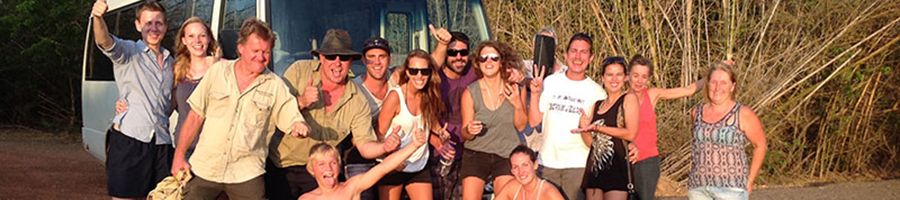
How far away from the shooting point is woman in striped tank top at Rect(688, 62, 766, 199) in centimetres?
613

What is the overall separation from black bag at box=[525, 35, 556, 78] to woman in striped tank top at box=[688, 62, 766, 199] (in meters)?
0.96

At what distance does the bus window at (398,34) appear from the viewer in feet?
26.0

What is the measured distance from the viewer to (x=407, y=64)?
594 centimetres

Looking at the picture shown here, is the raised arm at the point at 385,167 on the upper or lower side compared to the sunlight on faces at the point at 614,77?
lower

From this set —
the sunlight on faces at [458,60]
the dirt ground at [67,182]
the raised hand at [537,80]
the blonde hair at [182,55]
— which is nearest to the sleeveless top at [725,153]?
the raised hand at [537,80]

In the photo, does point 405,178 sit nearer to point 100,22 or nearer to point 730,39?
point 100,22

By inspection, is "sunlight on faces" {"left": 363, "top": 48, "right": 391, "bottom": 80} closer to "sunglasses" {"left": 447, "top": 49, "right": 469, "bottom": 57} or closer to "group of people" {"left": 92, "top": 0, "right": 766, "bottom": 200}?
"group of people" {"left": 92, "top": 0, "right": 766, "bottom": 200}

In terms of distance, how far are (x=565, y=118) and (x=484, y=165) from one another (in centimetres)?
54

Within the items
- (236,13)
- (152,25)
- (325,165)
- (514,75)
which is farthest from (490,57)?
(236,13)

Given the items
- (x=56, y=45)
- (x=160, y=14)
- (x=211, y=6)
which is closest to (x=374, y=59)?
(x=160, y=14)

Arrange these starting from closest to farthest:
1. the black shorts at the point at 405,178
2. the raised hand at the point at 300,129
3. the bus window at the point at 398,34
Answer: the raised hand at the point at 300,129 < the black shorts at the point at 405,178 < the bus window at the point at 398,34

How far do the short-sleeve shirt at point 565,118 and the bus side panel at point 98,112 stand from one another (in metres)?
5.40

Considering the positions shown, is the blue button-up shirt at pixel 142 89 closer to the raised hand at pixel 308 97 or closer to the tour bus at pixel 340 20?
the tour bus at pixel 340 20

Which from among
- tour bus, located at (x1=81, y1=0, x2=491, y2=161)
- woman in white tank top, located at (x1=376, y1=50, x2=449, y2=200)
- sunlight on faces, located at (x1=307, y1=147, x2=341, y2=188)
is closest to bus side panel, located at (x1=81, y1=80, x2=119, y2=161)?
tour bus, located at (x1=81, y1=0, x2=491, y2=161)
